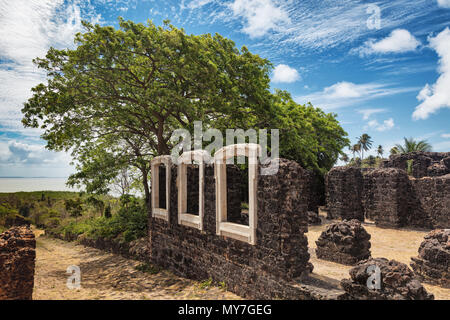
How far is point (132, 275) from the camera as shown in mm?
10211

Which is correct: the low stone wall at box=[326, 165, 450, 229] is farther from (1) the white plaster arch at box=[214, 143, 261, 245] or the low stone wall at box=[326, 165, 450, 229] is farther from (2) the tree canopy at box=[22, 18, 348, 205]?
(1) the white plaster arch at box=[214, 143, 261, 245]

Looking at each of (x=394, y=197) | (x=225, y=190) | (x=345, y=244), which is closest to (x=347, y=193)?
(x=394, y=197)

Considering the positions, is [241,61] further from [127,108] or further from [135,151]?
[135,151]

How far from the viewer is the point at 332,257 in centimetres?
939

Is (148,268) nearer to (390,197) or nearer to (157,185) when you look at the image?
(157,185)

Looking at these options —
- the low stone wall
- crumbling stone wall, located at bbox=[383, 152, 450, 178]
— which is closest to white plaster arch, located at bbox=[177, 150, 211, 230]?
the low stone wall

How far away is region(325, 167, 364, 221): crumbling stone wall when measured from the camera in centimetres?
1625

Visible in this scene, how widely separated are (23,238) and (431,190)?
1687 cm

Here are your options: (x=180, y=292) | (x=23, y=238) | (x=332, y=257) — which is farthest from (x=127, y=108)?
(x=332, y=257)

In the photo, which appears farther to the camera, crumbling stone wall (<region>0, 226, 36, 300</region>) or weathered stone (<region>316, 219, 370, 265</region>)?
weathered stone (<region>316, 219, 370, 265</region>)

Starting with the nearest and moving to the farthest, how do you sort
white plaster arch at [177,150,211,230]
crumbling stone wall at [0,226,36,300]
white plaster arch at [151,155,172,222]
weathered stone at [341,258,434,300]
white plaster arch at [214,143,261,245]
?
weathered stone at [341,258,434,300]
crumbling stone wall at [0,226,36,300]
white plaster arch at [214,143,261,245]
white plaster arch at [177,150,211,230]
white plaster arch at [151,155,172,222]

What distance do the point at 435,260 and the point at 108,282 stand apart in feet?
32.4

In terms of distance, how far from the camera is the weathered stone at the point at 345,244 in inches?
353

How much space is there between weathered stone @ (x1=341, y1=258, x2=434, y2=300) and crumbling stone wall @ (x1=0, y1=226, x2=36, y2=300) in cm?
672
